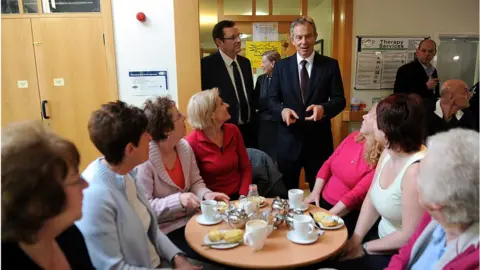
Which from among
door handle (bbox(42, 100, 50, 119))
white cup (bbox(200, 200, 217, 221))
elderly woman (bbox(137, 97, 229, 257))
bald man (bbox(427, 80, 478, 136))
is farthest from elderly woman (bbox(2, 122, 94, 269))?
door handle (bbox(42, 100, 50, 119))

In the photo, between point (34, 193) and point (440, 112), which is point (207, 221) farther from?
point (440, 112)

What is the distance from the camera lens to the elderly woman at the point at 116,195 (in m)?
1.22

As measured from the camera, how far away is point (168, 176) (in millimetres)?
1844

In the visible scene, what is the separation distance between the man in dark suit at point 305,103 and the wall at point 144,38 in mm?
1118

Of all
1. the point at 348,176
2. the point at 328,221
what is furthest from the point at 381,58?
the point at 328,221

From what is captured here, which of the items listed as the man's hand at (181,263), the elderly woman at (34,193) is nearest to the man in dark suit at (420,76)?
the man's hand at (181,263)

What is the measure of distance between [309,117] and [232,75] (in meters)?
0.86

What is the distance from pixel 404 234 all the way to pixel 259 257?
0.61 metres

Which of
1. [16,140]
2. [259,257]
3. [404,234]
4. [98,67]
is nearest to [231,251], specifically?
[259,257]

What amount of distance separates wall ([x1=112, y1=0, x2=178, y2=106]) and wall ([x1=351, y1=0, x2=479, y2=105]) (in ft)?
6.69

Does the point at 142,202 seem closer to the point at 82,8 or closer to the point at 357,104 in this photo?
the point at 82,8

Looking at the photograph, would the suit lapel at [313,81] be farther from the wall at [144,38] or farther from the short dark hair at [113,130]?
the short dark hair at [113,130]

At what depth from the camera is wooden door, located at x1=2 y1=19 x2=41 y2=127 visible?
3.22m

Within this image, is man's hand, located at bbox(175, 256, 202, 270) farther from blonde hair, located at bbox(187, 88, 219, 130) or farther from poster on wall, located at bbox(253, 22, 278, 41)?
poster on wall, located at bbox(253, 22, 278, 41)
